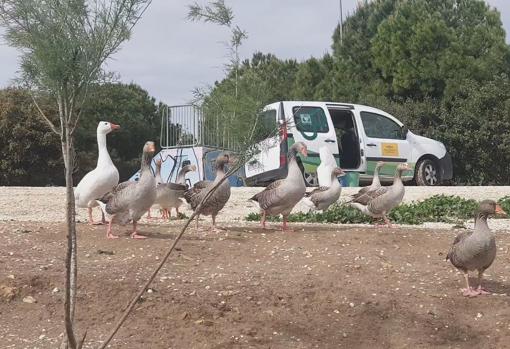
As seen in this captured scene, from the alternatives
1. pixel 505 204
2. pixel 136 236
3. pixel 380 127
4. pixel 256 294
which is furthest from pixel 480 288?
pixel 380 127

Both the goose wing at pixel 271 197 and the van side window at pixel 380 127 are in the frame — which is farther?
the van side window at pixel 380 127

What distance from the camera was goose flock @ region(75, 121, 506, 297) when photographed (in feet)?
26.7

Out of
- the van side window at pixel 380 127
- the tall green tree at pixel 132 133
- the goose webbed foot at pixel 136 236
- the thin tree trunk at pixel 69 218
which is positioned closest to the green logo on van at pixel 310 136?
the van side window at pixel 380 127

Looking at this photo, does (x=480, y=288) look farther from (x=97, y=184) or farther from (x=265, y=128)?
(x=97, y=184)

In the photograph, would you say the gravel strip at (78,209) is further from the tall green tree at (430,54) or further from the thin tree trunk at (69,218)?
the tall green tree at (430,54)

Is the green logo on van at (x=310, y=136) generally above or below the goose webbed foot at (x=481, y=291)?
above

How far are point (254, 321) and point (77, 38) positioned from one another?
11.4ft

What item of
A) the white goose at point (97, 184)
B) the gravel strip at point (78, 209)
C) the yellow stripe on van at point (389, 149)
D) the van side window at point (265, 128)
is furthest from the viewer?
the yellow stripe on van at point (389, 149)

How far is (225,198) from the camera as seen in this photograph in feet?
34.9

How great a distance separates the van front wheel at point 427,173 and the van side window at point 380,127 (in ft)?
3.63

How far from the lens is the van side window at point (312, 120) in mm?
18781

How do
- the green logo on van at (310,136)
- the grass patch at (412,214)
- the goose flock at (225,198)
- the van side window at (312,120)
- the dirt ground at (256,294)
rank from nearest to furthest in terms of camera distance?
the dirt ground at (256,294), the goose flock at (225,198), the grass patch at (412,214), the green logo on van at (310,136), the van side window at (312,120)

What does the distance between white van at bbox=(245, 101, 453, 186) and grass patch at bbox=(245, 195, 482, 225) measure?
375cm

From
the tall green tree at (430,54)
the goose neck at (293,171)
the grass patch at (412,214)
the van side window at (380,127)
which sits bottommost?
the grass patch at (412,214)
